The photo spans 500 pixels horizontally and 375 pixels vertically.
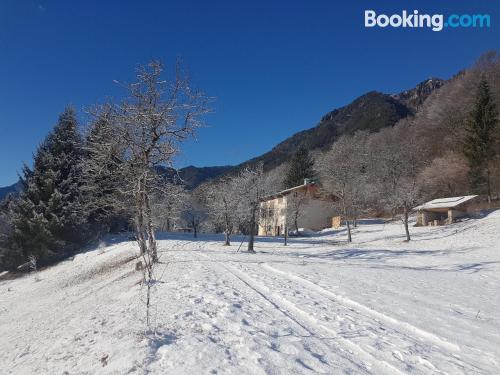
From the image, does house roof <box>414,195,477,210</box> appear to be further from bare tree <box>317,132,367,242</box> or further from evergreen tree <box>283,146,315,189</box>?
evergreen tree <box>283,146,315,189</box>

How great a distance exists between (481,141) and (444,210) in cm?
1042

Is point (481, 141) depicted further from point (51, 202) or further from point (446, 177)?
point (51, 202)

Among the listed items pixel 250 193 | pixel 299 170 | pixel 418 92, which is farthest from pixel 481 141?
pixel 418 92

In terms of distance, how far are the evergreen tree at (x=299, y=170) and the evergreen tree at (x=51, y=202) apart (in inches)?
1787

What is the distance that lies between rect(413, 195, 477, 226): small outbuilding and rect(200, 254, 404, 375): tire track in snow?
33872 millimetres

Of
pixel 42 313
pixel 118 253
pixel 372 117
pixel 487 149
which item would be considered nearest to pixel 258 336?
pixel 42 313

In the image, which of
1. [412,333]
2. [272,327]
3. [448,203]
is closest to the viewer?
[272,327]

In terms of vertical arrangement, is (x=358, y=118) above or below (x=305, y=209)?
above

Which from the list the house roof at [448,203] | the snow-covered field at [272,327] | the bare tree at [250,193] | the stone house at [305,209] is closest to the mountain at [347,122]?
the stone house at [305,209]

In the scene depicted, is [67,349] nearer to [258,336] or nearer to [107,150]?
[258,336]

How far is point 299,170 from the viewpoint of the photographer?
242 ft

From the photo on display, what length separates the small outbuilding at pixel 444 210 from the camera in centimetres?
3916

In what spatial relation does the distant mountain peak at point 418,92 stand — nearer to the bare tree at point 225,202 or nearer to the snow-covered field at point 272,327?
the bare tree at point 225,202

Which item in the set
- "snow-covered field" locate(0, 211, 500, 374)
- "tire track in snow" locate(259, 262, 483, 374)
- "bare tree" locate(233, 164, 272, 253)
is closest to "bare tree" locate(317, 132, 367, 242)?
"bare tree" locate(233, 164, 272, 253)
